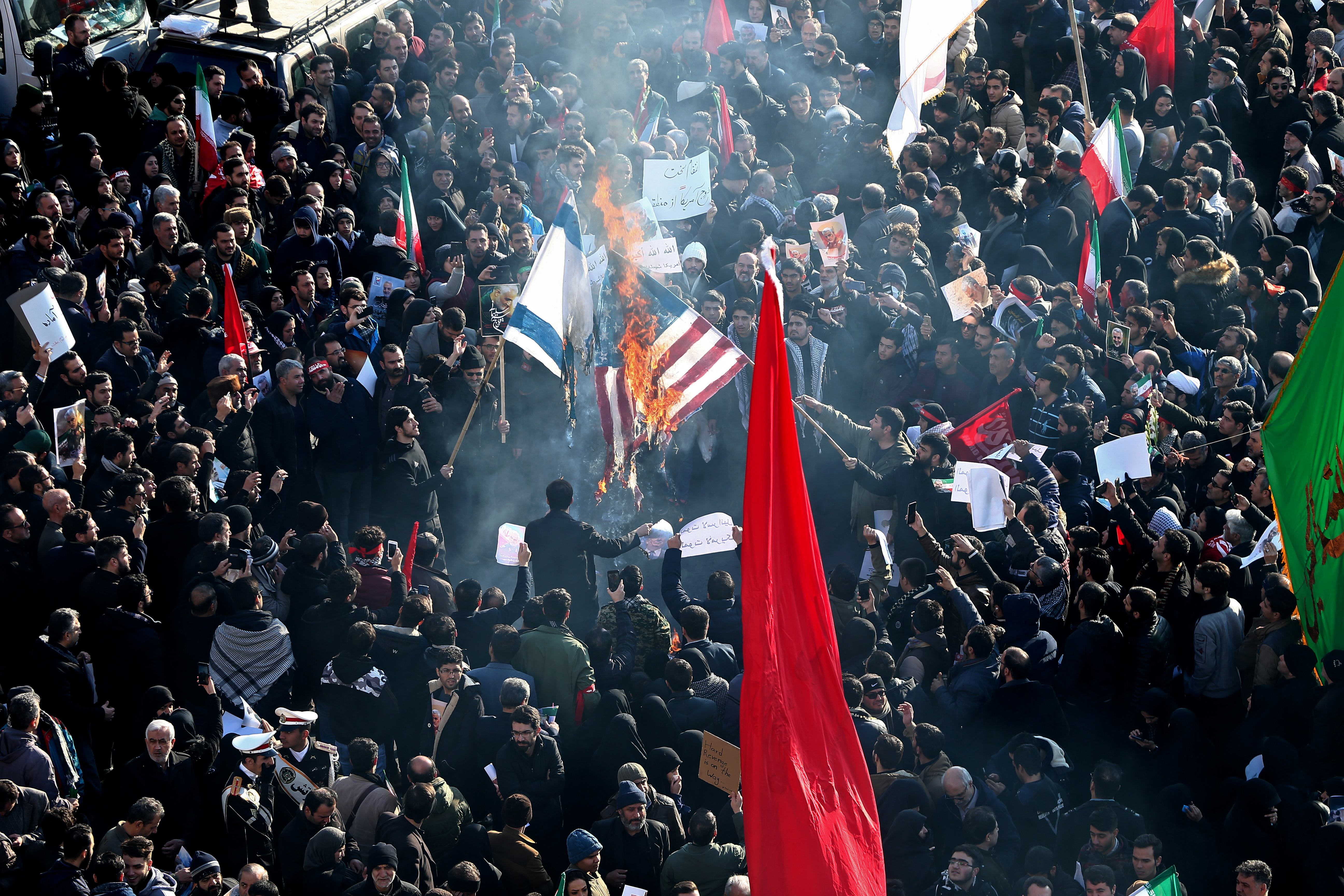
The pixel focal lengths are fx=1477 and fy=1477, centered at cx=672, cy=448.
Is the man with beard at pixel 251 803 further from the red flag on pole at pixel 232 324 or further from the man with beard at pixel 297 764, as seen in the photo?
the red flag on pole at pixel 232 324

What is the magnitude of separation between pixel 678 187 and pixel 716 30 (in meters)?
3.97

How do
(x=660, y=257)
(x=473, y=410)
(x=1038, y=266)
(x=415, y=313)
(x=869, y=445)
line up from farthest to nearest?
1. (x=1038, y=266)
2. (x=660, y=257)
3. (x=415, y=313)
4. (x=869, y=445)
5. (x=473, y=410)

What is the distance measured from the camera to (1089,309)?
37.2 feet

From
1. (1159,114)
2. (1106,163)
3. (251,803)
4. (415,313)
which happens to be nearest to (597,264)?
(415,313)

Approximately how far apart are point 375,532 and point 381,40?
7230mm

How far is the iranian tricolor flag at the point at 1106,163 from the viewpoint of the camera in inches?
495

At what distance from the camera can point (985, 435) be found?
9.90 meters

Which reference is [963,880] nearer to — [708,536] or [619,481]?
[708,536]

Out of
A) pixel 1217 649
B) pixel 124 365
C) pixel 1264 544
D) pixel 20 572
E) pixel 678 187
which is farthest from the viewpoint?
pixel 678 187

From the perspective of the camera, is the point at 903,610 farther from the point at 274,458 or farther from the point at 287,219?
the point at 287,219

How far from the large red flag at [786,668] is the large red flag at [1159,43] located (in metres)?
10.8

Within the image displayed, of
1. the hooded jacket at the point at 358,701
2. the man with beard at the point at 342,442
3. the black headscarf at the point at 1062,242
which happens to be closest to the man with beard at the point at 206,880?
the hooded jacket at the point at 358,701

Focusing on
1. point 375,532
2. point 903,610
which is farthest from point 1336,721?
point 375,532

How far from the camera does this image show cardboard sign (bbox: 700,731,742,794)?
7176mm
